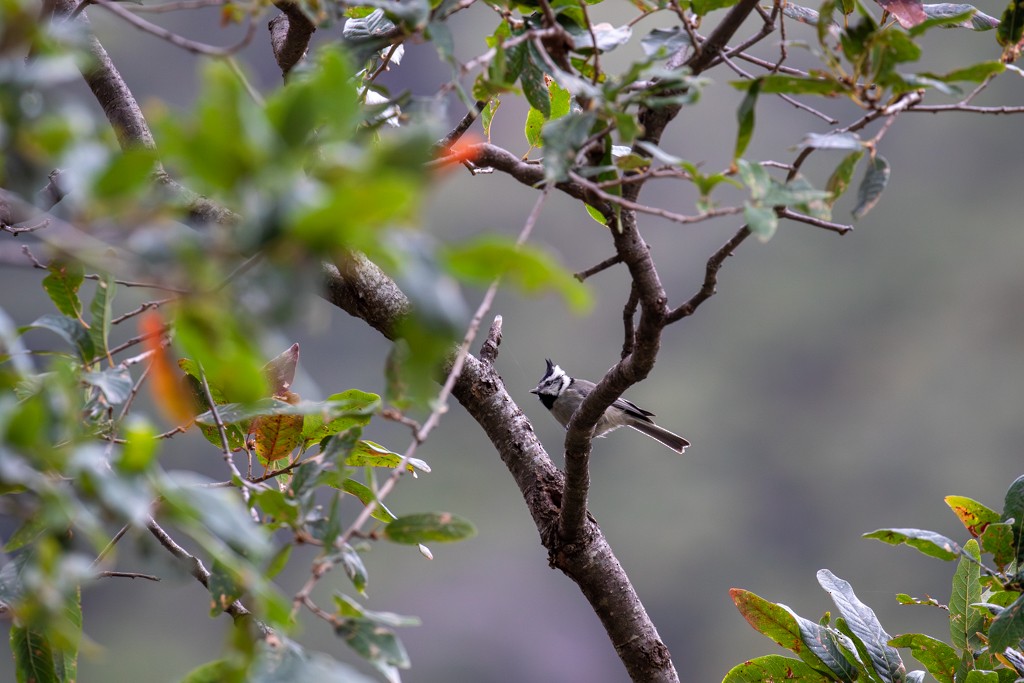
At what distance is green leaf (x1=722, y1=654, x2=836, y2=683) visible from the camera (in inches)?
52.0

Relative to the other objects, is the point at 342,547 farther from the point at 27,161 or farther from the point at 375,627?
the point at 27,161

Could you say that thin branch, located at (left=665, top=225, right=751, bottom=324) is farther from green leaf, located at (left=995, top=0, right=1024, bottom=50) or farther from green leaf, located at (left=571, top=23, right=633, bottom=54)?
green leaf, located at (left=995, top=0, right=1024, bottom=50)

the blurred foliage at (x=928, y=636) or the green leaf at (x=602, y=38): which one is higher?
the green leaf at (x=602, y=38)

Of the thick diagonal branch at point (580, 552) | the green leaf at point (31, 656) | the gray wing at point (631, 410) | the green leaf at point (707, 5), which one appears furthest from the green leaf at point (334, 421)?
the gray wing at point (631, 410)

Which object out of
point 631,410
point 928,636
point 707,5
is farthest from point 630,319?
point 631,410

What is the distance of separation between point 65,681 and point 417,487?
6234 mm

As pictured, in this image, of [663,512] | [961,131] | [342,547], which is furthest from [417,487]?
[342,547]

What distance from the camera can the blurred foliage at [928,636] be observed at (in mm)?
1216

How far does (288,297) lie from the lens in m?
0.46

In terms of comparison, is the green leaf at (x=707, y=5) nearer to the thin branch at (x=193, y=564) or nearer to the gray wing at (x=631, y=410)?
the thin branch at (x=193, y=564)

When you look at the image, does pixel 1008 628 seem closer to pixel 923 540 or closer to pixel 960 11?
pixel 923 540

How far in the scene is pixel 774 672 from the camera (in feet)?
4.37

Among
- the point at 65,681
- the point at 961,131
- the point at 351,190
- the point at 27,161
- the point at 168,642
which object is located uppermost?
the point at 351,190

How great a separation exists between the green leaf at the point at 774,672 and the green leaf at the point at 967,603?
0.70ft
